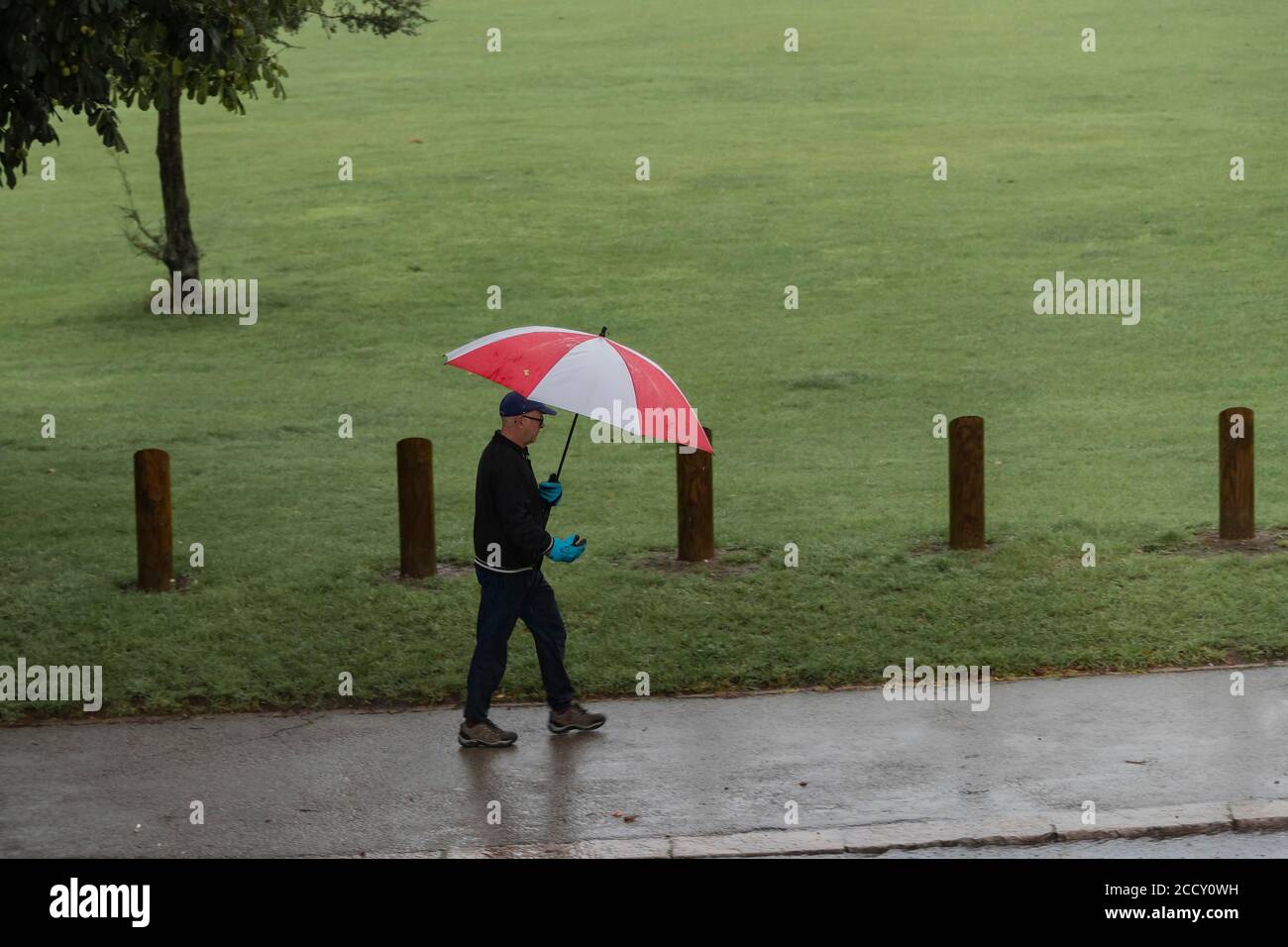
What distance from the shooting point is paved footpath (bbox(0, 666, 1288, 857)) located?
23.9 ft

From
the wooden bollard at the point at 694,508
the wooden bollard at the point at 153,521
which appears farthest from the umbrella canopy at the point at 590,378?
the wooden bollard at the point at 153,521

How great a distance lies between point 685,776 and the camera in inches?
317

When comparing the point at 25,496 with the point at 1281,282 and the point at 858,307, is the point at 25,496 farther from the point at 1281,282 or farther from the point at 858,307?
the point at 1281,282

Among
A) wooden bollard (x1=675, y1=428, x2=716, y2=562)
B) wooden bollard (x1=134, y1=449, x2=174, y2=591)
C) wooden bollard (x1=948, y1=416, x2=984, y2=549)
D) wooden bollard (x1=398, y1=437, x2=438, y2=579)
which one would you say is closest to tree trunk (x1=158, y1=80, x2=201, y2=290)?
wooden bollard (x1=134, y1=449, x2=174, y2=591)

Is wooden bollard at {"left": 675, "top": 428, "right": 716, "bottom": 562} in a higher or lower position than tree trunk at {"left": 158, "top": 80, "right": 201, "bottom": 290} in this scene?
lower

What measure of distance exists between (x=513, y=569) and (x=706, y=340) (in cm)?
1361

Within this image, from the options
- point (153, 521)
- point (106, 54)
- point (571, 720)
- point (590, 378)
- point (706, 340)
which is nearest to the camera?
point (590, 378)

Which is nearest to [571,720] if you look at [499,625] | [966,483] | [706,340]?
[499,625]

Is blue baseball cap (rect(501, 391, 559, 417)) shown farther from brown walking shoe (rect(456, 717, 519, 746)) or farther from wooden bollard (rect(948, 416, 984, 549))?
wooden bollard (rect(948, 416, 984, 549))

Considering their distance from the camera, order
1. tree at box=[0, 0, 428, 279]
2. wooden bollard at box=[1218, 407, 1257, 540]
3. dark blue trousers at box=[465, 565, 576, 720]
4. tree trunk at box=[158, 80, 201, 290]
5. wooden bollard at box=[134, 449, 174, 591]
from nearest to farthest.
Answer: dark blue trousers at box=[465, 565, 576, 720] → tree at box=[0, 0, 428, 279] → wooden bollard at box=[134, 449, 174, 591] → wooden bollard at box=[1218, 407, 1257, 540] → tree trunk at box=[158, 80, 201, 290]

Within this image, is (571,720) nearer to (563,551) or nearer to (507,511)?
(563,551)

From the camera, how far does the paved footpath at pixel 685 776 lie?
7289 mm

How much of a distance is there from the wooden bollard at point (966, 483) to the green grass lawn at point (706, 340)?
167 mm

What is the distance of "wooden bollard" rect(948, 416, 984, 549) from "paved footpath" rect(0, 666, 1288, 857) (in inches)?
92.7
